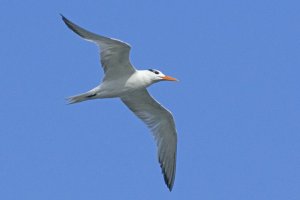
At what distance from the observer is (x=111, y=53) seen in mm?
16047

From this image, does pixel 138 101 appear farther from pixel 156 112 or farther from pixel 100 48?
pixel 100 48

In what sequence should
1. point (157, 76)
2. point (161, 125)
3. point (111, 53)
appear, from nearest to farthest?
point (111, 53) → point (157, 76) → point (161, 125)

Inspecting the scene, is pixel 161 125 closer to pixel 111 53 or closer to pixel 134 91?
pixel 134 91

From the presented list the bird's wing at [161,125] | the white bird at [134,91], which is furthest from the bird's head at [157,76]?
the bird's wing at [161,125]

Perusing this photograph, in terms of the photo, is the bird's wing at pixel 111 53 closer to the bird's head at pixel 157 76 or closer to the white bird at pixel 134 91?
the white bird at pixel 134 91

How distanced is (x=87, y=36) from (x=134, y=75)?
1611mm

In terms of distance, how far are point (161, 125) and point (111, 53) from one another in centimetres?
297

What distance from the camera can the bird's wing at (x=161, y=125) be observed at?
59.5 feet

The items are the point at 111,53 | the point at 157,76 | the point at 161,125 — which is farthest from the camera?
the point at 161,125

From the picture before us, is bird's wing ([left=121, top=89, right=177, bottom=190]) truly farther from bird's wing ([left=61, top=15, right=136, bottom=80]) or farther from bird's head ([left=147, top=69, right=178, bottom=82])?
bird's wing ([left=61, top=15, right=136, bottom=80])

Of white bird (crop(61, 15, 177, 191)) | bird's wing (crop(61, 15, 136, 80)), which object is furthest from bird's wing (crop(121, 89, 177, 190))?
bird's wing (crop(61, 15, 136, 80))

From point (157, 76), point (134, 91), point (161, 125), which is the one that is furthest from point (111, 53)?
point (161, 125)

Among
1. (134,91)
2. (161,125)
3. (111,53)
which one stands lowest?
(161,125)

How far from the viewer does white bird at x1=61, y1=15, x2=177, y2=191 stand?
15.9 metres
